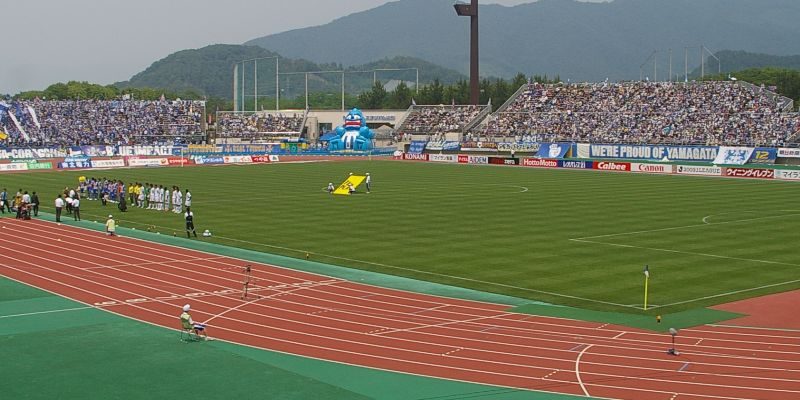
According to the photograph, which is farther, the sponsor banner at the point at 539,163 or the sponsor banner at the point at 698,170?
the sponsor banner at the point at 539,163

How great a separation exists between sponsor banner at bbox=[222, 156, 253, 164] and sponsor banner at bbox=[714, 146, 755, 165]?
1865 inches

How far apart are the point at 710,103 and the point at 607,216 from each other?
62227mm

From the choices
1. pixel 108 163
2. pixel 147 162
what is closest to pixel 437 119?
pixel 147 162

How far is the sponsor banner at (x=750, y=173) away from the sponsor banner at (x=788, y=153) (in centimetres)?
1067

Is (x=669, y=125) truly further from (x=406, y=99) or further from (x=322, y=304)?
(x=322, y=304)

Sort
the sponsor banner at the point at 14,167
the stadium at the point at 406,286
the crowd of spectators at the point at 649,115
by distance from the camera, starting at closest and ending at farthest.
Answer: the stadium at the point at 406,286 → the sponsor banner at the point at 14,167 → the crowd of spectators at the point at 649,115

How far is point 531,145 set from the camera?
105 m

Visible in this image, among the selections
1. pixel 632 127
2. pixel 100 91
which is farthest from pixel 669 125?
pixel 100 91

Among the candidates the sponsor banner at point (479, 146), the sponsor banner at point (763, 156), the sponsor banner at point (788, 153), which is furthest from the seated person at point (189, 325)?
the sponsor banner at point (479, 146)

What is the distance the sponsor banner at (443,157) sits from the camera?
3964 inches

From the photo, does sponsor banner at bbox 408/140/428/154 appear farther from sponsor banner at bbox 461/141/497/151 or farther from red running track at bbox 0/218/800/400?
red running track at bbox 0/218/800/400

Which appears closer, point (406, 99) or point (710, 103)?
point (710, 103)

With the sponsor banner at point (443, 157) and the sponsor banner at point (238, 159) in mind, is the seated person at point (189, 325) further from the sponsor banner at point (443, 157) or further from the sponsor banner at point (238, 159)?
the sponsor banner at point (443, 157)

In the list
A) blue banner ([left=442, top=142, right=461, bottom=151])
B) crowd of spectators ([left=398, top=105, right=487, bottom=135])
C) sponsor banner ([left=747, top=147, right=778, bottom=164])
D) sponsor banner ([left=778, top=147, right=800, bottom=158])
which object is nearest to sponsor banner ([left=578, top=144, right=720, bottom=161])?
sponsor banner ([left=747, top=147, right=778, bottom=164])
